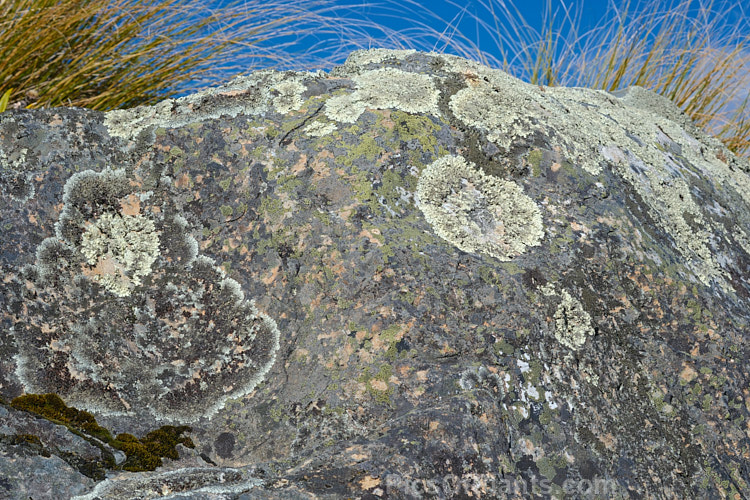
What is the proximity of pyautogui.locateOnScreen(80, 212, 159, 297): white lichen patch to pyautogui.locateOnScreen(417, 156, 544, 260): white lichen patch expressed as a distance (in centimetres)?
105

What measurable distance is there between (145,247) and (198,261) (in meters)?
0.22

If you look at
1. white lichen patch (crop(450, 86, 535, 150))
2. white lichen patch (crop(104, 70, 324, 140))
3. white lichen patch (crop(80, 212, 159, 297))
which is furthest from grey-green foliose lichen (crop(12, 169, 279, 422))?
white lichen patch (crop(450, 86, 535, 150))

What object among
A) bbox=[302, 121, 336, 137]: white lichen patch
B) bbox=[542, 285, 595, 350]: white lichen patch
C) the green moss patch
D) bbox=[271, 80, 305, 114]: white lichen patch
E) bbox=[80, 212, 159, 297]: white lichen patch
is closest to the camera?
the green moss patch

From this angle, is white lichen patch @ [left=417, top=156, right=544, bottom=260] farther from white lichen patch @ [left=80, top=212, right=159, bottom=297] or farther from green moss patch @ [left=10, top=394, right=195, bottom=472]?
green moss patch @ [left=10, top=394, right=195, bottom=472]

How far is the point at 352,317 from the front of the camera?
2.13 metres

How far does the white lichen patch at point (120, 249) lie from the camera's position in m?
2.33

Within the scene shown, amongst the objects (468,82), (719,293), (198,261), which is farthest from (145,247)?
(719,293)

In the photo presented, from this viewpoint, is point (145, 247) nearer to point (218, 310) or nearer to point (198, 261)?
point (198, 261)

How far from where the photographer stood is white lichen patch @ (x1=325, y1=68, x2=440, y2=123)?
2.69m

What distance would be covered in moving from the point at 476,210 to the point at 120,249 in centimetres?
137

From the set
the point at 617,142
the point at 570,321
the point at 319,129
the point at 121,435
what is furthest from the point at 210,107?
the point at 617,142

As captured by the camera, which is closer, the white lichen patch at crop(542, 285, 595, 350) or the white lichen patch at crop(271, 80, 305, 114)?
the white lichen patch at crop(542, 285, 595, 350)

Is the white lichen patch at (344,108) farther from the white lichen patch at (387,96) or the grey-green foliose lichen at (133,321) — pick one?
the grey-green foliose lichen at (133,321)

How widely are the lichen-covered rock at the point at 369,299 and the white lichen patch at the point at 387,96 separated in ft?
0.04
